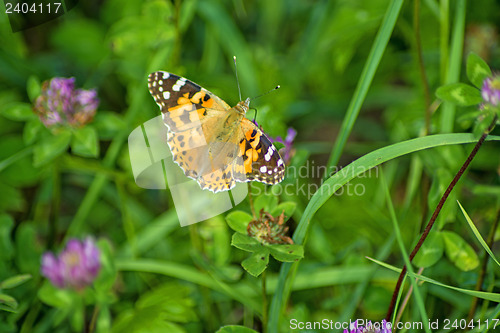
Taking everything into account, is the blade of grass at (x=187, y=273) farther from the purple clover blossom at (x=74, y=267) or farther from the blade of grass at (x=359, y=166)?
the blade of grass at (x=359, y=166)

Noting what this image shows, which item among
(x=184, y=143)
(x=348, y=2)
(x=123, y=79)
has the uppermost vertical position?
(x=348, y=2)

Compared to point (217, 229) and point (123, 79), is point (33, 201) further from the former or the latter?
point (217, 229)

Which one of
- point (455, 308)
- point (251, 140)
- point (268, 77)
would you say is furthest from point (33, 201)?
point (455, 308)

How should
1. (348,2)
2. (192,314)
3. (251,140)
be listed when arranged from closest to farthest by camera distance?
(251,140) < (192,314) < (348,2)

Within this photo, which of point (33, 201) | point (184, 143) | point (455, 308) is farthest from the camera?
point (33, 201)

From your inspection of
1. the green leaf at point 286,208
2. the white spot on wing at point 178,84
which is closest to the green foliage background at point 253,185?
the green leaf at point 286,208

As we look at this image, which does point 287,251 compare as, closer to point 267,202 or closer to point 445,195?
point 267,202
